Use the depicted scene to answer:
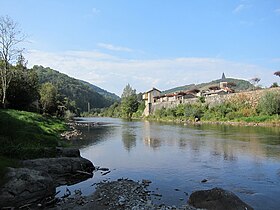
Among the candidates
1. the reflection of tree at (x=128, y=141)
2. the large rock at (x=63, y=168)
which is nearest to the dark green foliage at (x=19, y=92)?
the reflection of tree at (x=128, y=141)

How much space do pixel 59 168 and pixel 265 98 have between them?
43085 mm

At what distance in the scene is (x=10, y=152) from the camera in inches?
516

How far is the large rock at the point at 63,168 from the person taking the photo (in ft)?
40.8

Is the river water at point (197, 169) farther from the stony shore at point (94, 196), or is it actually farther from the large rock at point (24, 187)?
the large rock at point (24, 187)

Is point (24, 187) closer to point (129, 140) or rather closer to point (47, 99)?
point (129, 140)

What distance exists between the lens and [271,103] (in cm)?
4600

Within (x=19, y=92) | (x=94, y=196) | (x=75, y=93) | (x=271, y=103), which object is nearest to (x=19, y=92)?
(x=19, y=92)

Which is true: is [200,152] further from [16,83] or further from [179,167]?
[16,83]

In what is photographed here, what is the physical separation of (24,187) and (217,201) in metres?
6.74

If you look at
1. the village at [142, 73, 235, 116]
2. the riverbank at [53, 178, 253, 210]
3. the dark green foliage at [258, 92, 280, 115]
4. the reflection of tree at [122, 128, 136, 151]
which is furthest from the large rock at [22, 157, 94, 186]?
the village at [142, 73, 235, 116]

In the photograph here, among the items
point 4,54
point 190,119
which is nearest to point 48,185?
point 4,54

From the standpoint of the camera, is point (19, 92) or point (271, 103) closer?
point (19, 92)

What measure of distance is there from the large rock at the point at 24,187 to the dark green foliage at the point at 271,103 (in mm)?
43261

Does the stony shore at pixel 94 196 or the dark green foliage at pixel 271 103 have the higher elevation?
the dark green foliage at pixel 271 103
